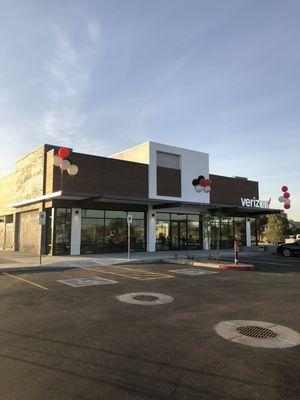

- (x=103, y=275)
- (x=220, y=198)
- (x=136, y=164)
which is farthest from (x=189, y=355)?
(x=220, y=198)

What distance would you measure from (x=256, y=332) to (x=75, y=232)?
20102 millimetres

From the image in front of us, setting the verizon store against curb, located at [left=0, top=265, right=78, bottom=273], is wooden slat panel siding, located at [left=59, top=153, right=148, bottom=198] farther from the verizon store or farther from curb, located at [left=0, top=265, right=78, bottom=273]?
curb, located at [left=0, top=265, right=78, bottom=273]

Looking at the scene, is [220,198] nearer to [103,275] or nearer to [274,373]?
[103,275]

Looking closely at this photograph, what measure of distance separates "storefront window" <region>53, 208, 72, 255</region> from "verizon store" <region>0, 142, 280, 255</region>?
68 mm

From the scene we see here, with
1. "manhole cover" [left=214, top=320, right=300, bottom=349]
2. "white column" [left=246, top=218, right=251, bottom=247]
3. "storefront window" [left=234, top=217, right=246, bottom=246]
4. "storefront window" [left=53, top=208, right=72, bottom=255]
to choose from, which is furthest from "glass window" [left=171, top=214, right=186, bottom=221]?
"manhole cover" [left=214, top=320, right=300, bottom=349]

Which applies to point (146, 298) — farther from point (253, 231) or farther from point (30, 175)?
point (253, 231)

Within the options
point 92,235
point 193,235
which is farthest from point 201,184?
point 92,235

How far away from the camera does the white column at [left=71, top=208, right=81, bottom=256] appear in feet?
84.3

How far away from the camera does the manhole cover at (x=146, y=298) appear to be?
9.77m

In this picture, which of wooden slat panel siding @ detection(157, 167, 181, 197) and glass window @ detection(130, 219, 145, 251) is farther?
wooden slat panel siding @ detection(157, 167, 181, 197)

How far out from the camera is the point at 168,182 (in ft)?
102

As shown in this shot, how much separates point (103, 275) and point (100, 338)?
9.14 m

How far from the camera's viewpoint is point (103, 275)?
15.6m

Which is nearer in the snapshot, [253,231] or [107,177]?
[107,177]
